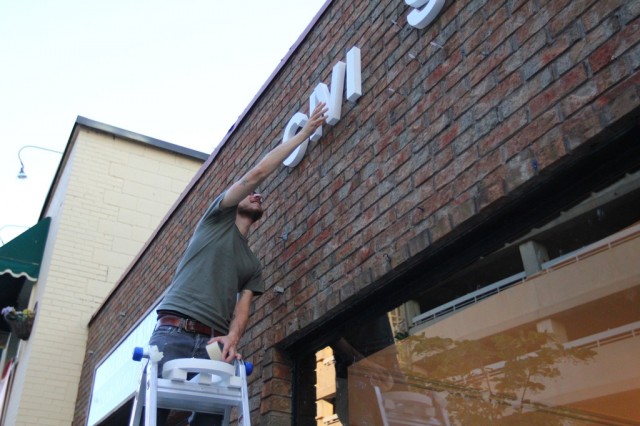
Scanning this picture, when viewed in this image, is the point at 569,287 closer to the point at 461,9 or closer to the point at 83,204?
the point at 461,9

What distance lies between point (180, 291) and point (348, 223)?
1.01 metres

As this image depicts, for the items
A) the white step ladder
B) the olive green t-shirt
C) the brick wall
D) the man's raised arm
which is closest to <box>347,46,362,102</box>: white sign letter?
the brick wall

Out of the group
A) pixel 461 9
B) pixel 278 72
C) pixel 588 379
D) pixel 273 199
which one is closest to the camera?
pixel 588 379

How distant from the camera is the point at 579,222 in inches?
106

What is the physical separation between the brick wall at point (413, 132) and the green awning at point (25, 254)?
675 centimetres

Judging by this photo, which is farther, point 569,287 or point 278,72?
point 278,72

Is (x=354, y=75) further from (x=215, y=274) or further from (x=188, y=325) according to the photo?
A: (x=188, y=325)

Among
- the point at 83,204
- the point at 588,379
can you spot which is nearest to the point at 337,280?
the point at 588,379

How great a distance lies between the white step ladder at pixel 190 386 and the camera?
9.91 feet

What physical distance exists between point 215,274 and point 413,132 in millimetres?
1314

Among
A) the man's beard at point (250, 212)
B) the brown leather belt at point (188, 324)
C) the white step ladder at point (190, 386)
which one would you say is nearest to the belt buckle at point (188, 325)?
the brown leather belt at point (188, 324)

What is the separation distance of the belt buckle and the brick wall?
2.36 feet

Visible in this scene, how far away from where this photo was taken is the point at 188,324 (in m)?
3.50

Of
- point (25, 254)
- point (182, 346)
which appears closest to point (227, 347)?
point (182, 346)
